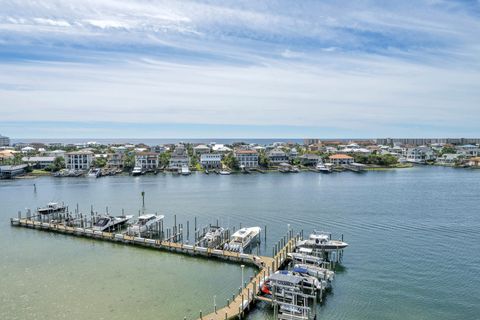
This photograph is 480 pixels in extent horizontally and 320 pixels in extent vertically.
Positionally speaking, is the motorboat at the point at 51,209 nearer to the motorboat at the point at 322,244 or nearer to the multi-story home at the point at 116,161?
the motorboat at the point at 322,244

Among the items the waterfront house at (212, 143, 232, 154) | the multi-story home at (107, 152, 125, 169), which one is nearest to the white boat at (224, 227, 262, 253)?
the multi-story home at (107, 152, 125, 169)

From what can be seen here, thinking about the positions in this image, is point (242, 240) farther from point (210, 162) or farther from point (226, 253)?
point (210, 162)

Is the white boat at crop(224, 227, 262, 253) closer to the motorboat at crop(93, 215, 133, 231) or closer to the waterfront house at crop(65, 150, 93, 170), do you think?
the motorboat at crop(93, 215, 133, 231)

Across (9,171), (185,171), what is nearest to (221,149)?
(185,171)

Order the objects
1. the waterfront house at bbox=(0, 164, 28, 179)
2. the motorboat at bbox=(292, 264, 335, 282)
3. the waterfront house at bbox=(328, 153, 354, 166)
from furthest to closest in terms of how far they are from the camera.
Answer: the waterfront house at bbox=(328, 153, 354, 166) < the waterfront house at bbox=(0, 164, 28, 179) < the motorboat at bbox=(292, 264, 335, 282)

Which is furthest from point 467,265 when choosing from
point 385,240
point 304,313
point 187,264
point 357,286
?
point 187,264

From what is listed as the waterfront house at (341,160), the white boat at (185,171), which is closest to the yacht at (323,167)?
the waterfront house at (341,160)

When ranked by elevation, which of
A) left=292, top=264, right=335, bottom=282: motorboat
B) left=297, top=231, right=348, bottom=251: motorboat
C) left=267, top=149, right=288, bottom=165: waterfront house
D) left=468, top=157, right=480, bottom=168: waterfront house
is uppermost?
left=267, top=149, right=288, bottom=165: waterfront house
